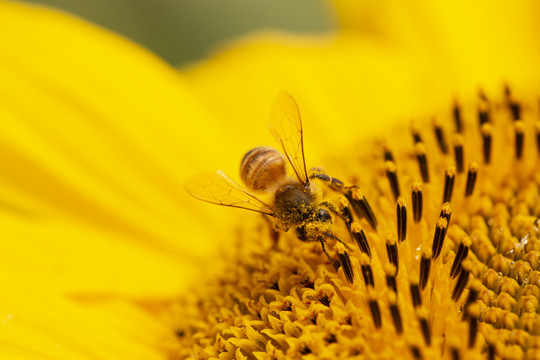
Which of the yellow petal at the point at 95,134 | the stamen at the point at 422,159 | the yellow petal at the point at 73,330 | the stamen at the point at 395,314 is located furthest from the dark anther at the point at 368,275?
the yellow petal at the point at 95,134

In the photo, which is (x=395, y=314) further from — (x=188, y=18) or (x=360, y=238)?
(x=188, y=18)

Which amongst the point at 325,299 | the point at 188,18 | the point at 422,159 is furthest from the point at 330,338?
the point at 188,18

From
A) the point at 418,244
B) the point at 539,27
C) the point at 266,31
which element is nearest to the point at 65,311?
the point at 418,244

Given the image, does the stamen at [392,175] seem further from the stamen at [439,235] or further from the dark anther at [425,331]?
the dark anther at [425,331]

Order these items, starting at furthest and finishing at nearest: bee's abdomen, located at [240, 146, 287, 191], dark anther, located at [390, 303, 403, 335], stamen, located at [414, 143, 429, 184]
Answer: stamen, located at [414, 143, 429, 184] → bee's abdomen, located at [240, 146, 287, 191] → dark anther, located at [390, 303, 403, 335]

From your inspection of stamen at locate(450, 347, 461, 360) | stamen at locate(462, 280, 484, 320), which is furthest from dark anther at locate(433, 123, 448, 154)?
stamen at locate(450, 347, 461, 360)

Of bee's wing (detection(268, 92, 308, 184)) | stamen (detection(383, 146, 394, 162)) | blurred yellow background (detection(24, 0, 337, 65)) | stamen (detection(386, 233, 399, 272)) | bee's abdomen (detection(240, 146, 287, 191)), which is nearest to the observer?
stamen (detection(386, 233, 399, 272))

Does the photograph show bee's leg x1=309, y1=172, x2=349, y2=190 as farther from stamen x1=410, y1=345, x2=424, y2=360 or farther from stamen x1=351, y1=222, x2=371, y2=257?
stamen x1=410, y1=345, x2=424, y2=360
